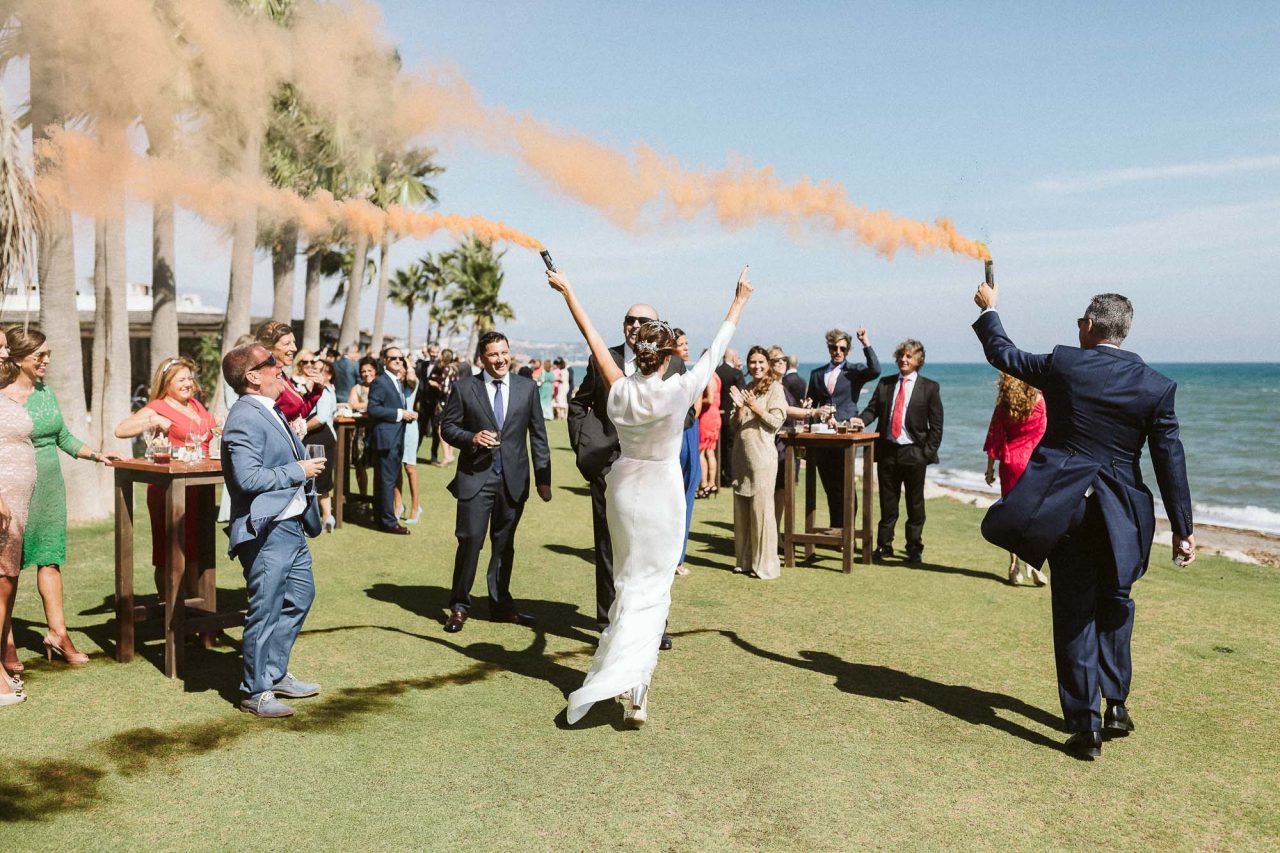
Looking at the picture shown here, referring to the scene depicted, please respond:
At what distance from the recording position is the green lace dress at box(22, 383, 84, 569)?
18.1 feet

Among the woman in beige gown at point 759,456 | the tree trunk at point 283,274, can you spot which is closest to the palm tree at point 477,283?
the tree trunk at point 283,274

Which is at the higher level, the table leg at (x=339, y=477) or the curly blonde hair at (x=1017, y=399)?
the curly blonde hair at (x=1017, y=399)

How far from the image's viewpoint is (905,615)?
7.29 metres

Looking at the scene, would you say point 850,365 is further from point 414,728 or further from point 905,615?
point 414,728

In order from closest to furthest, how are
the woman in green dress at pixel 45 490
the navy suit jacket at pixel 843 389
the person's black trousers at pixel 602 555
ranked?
the woman in green dress at pixel 45 490 < the person's black trousers at pixel 602 555 < the navy suit jacket at pixel 843 389

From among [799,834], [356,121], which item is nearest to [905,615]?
[799,834]

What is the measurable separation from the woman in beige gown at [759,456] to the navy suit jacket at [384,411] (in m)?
4.04

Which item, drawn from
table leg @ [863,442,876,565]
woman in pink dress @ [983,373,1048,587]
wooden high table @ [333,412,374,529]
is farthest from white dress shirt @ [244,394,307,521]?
woman in pink dress @ [983,373,1048,587]

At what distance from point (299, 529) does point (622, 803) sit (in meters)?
2.24

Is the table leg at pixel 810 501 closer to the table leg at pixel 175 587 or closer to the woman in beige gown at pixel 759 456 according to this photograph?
the woman in beige gown at pixel 759 456

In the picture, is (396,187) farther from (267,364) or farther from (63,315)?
(267,364)

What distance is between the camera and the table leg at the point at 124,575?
564cm

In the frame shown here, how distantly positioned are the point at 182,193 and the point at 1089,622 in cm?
1133

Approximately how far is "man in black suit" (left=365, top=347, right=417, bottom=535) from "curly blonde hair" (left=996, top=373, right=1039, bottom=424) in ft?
20.1
